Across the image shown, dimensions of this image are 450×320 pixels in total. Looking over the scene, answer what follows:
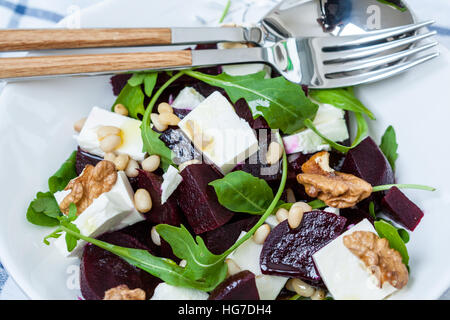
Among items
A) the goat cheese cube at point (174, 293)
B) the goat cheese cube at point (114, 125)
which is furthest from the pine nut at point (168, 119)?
the goat cheese cube at point (174, 293)

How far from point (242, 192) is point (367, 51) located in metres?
0.89

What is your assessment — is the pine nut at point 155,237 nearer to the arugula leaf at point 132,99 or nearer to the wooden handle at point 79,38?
the arugula leaf at point 132,99

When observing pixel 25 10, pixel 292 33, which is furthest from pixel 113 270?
pixel 25 10

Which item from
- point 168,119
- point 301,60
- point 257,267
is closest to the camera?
point 257,267

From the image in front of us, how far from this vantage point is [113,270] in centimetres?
190

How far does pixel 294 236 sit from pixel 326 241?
0.13 m

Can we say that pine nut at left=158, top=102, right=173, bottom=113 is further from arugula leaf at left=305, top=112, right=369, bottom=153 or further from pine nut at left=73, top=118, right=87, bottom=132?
arugula leaf at left=305, top=112, right=369, bottom=153

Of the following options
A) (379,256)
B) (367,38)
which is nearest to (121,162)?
(379,256)

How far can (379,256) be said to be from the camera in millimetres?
1784

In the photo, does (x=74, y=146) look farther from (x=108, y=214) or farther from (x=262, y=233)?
(x=262, y=233)

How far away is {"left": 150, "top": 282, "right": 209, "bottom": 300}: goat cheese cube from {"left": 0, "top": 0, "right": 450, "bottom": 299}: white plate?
0.39 metres

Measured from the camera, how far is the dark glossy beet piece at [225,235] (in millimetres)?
1989

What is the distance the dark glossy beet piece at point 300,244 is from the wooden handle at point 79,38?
1.08 m

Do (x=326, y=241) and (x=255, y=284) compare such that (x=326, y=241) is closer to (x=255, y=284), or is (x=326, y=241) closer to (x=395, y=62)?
(x=255, y=284)
